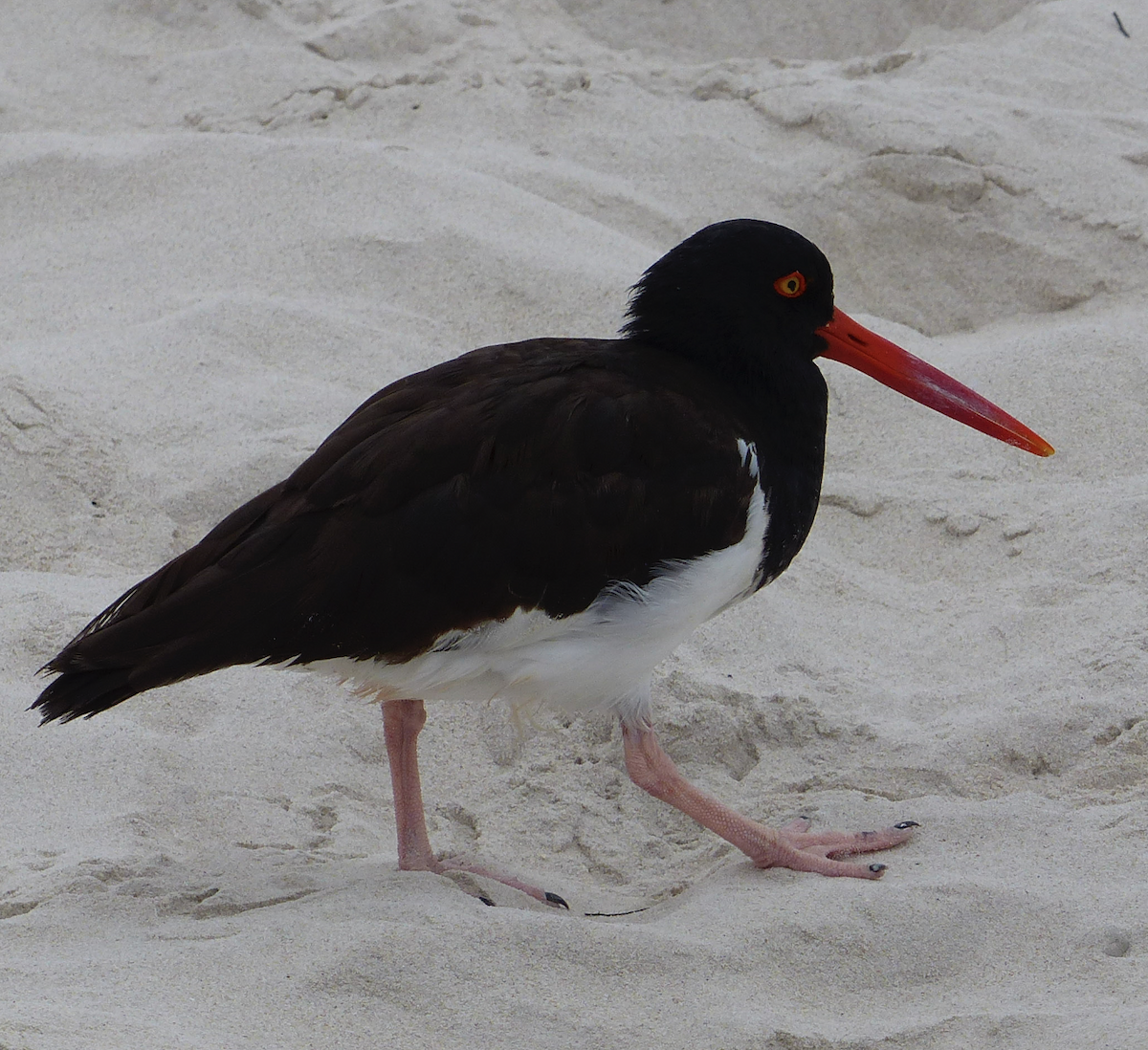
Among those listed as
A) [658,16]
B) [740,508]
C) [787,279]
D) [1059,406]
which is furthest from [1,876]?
[658,16]

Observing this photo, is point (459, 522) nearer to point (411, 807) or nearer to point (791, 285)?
point (411, 807)

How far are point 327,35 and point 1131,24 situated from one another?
4329mm

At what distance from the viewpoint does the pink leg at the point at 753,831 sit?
11.8 feet

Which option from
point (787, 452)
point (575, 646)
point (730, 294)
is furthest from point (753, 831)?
point (730, 294)

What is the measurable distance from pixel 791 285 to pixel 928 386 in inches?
23.0

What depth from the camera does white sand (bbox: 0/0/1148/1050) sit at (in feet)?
9.95

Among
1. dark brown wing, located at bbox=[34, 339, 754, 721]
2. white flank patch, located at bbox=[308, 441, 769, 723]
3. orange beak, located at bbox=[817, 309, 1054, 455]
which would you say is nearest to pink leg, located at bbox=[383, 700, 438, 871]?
white flank patch, located at bbox=[308, 441, 769, 723]

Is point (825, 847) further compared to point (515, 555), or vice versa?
point (825, 847)

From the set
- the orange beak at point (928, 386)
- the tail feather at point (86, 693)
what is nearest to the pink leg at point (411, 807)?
the tail feather at point (86, 693)

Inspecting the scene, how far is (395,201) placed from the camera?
6.28 metres

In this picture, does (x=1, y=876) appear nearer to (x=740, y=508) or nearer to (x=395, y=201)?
(x=740, y=508)

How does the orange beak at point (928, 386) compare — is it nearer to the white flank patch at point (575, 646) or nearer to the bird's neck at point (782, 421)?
the bird's neck at point (782, 421)

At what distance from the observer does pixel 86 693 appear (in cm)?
328

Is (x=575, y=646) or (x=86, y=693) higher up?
(x=575, y=646)
